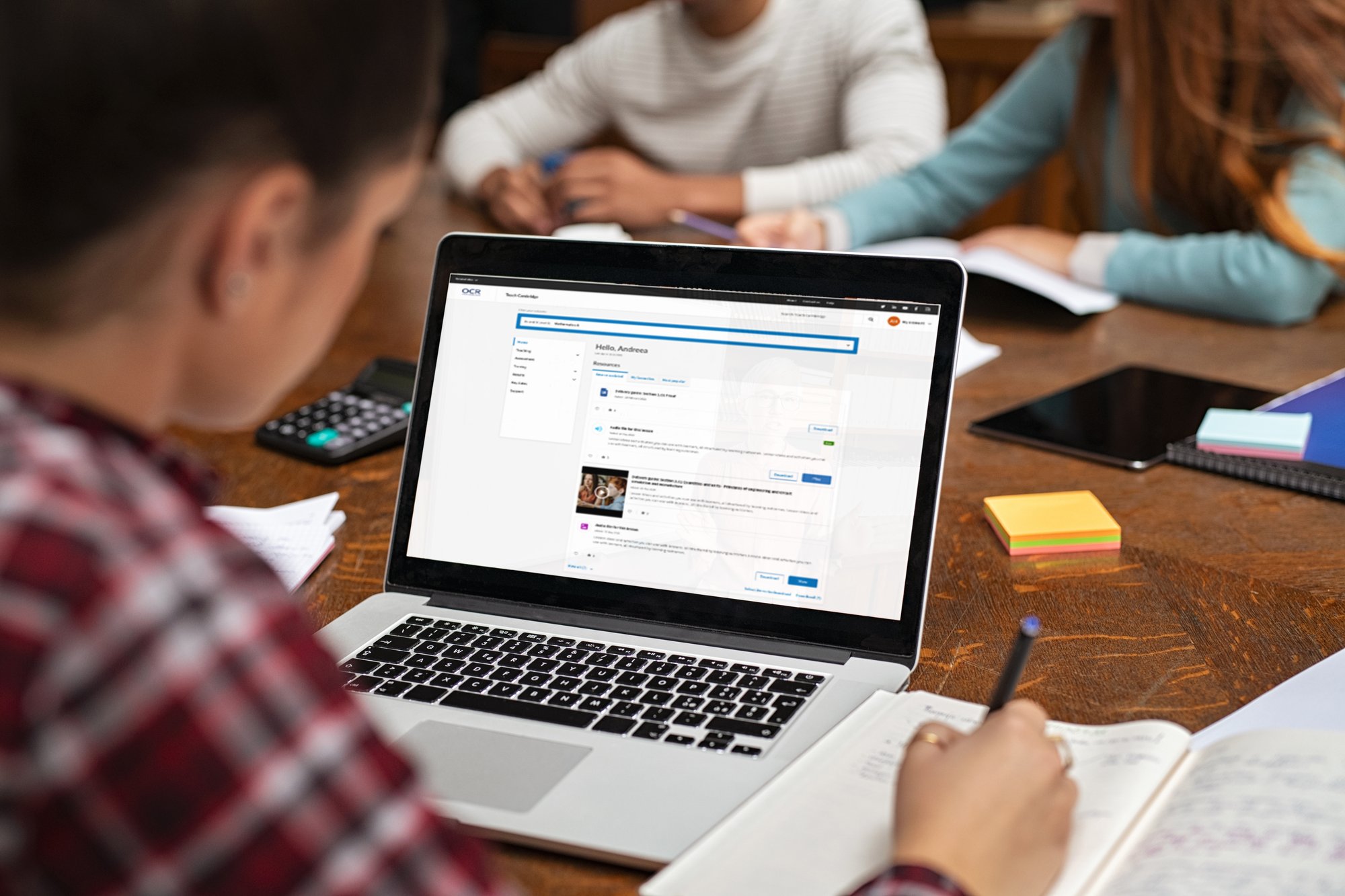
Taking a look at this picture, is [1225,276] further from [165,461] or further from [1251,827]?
[165,461]

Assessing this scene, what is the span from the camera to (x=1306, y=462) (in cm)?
99

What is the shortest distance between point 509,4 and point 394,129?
3504 mm

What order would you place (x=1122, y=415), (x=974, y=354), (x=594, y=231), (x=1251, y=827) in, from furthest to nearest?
(x=594, y=231) → (x=974, y=354) → (x=1122, y=415) → (x=1251, y=827)

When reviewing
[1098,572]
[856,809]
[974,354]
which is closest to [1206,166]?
[974,354]

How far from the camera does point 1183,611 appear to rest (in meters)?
0.80

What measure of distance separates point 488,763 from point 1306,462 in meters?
0.71

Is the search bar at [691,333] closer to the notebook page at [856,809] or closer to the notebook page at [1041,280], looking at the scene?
the notebook page at [856,809]

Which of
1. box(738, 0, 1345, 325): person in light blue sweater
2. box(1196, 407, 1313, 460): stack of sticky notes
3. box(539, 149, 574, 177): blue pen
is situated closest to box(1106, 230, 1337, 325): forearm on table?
box(738, 0, 1345, 325): person in light blue sweater

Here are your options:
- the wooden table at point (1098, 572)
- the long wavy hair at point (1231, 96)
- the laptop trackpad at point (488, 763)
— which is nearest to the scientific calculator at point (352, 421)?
the wooden table at point (1098, 572)

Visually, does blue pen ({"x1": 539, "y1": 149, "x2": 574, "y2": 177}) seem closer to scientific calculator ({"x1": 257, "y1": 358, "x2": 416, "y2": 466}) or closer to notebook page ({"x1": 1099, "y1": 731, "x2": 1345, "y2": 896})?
scientific calculator ({"x1": 257, "y1": 358, "x2": 416, "y2": 466})

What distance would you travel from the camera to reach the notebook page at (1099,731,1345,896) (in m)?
0.49

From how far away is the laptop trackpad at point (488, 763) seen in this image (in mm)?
590

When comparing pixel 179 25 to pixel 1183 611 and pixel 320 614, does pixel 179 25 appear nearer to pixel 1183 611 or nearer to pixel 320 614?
pixel 320 614

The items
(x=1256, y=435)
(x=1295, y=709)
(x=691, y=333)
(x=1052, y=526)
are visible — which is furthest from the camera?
(x=1256, y=435)
